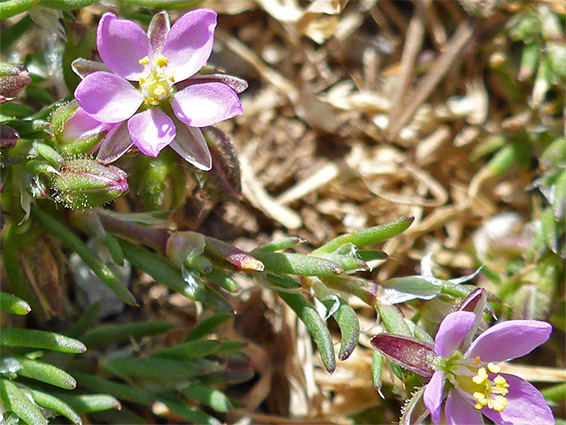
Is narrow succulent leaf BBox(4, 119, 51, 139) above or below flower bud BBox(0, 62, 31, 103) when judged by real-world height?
below

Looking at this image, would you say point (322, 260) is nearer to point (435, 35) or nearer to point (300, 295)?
point (300, 295)

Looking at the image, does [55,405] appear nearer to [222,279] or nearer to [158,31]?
[222,279]

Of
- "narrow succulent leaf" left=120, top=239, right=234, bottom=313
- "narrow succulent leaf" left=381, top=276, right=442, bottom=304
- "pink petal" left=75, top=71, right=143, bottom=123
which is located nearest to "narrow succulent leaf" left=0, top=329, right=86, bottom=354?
"narrow succulent leaf" left=120, top=239, right=234, bottom=313

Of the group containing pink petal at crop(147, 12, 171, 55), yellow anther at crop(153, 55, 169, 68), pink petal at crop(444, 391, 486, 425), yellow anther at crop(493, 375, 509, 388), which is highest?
pink petal at crop(147, 12, 171, 55)

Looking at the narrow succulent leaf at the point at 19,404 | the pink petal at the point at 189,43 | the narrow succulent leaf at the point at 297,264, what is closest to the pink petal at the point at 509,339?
the narrow succulent leaf at the point at 297,264

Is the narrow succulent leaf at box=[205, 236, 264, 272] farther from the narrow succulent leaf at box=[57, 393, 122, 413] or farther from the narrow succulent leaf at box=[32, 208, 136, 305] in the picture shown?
the narrow succulent leaf at box=[57, 393, 122, 413]

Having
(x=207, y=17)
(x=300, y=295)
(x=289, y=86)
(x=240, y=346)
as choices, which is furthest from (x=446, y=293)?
(x=289, y=86)
